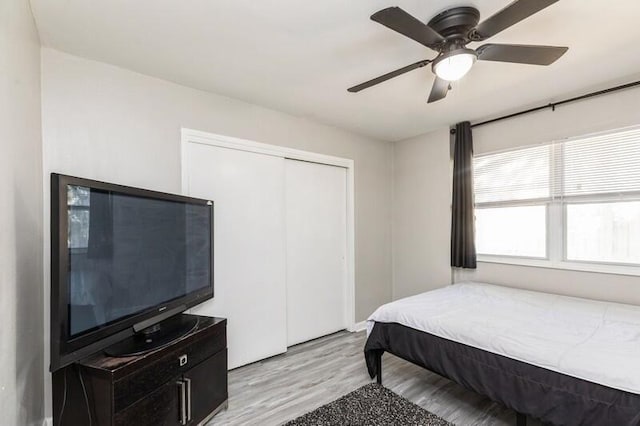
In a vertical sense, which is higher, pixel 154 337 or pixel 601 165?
pixel 601 165

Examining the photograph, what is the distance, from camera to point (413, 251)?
13.0 feet

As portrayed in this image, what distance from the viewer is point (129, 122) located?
87.1 inches

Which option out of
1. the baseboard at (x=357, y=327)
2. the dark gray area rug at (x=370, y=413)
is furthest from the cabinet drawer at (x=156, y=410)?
the baseboard at (x=357, y=327)

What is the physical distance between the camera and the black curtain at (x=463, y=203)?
331cm

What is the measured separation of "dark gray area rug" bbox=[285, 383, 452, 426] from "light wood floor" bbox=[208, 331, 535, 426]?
0.28ft

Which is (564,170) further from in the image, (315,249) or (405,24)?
(315,249)

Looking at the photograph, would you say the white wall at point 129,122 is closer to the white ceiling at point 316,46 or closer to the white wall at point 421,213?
the white ceiling at point 316,46

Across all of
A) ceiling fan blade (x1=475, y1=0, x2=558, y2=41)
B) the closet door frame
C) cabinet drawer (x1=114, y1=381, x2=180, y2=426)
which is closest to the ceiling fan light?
ceiling fan blade (x1=475, y1=0, x2=558, y2=41)

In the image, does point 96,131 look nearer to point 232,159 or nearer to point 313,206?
point 232,159

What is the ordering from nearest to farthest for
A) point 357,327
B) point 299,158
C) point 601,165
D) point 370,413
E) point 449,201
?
point 370,413, point 601,165, point 299,158, point 449,201, point 357,327

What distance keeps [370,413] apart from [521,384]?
974 millimetres

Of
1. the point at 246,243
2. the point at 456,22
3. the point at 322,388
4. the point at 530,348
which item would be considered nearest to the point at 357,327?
the point at 322,388

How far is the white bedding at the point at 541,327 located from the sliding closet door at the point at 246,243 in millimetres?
1070

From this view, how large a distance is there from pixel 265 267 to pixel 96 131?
1724mm
